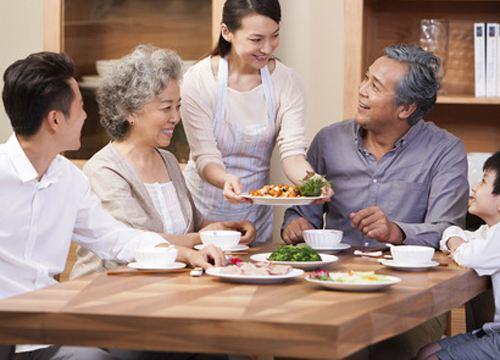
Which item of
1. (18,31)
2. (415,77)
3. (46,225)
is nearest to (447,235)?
(415,77)

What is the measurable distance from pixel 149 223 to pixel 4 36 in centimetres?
199

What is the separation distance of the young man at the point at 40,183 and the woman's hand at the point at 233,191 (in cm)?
37

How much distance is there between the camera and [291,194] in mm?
2840

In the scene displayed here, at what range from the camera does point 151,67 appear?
9.86ft

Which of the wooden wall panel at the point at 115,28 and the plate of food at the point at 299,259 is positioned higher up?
the wooden wall panel at the point at 115,28

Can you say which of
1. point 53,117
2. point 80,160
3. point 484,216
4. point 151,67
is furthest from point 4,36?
point 484,216

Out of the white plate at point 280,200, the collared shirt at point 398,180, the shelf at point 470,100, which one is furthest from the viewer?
the shelf at point 470,100

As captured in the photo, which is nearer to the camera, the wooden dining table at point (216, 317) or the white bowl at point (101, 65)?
the wooden dining table at point (216, 317)

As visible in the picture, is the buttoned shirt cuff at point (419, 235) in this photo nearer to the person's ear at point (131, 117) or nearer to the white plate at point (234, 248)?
the white plate at point (234, 248)

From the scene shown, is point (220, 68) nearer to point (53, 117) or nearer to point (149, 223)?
point (149, 223)

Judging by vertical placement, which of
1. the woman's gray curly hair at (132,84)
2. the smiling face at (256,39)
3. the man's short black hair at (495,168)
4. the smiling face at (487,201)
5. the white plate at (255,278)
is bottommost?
the white plate at (255,278)

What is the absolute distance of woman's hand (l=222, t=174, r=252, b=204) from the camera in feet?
9.60

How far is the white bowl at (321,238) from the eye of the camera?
2.82 m

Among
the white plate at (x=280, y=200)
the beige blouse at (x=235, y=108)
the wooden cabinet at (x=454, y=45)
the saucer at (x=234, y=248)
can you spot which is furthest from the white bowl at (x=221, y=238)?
the wooden cabinet at (x=454, y=45)
